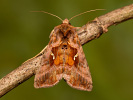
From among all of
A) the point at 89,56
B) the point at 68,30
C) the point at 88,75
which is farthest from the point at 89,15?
the point at 88,75

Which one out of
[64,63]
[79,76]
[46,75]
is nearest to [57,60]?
[64,63]

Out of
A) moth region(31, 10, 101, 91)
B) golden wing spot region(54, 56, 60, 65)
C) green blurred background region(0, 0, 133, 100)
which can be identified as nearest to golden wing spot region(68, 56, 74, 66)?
moth region(31, 10, 101, 91)

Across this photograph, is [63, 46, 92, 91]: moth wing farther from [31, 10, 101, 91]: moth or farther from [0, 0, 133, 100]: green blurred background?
[0, 0, 133, 100]: green blurred background

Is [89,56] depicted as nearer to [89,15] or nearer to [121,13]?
[89,15]

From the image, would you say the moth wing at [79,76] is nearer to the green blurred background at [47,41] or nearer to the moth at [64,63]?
the moth at [64,63]

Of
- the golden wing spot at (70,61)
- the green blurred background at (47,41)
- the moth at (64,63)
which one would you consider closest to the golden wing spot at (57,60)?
the moth at (64,63)

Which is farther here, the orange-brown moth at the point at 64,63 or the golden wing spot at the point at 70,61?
the golden wing spot at the point at 70,61
